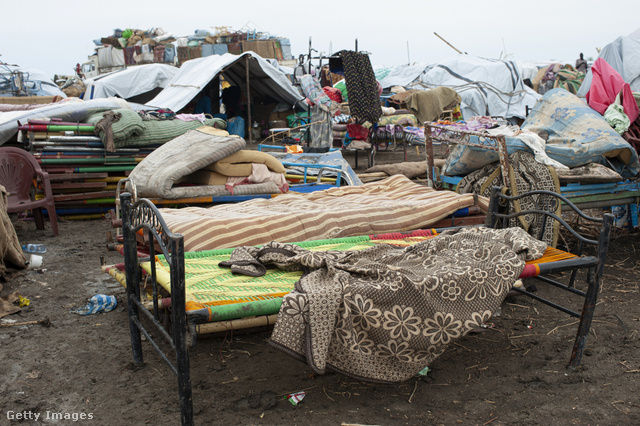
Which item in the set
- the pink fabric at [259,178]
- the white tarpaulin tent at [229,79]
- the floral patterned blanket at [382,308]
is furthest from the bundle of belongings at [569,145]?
the white tarpaulin tent at [229,79]

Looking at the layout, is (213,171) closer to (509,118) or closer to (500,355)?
(500,355)

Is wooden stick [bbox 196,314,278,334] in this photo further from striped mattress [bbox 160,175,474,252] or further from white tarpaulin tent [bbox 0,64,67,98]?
white tarpaulin tent [bbox 0,64,67,98]

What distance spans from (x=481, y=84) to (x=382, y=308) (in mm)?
16202

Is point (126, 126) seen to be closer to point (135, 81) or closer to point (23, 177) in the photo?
point (23, 177)

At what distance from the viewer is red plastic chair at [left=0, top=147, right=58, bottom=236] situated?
622cm

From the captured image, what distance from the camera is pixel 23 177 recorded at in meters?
6.33

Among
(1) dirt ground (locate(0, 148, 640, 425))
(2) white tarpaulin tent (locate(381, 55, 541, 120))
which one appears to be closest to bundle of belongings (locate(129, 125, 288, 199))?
(1) dirt ground (locate(0, 148, 640, 425))

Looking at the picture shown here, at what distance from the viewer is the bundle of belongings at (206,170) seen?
5680 mm

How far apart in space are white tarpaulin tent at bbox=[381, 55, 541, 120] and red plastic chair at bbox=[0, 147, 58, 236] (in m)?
13.0

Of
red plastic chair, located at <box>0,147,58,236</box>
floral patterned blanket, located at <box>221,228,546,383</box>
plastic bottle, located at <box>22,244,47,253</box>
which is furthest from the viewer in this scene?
red plastic chair, located at <box>0,147,58,236</box>

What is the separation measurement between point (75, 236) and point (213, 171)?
1.86 meters

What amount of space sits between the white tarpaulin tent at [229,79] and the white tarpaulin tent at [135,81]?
209 centimetres

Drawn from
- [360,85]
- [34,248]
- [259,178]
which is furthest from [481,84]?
[34,248]

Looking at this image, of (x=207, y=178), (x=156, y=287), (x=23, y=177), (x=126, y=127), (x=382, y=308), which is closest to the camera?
(x=382, y=308)
